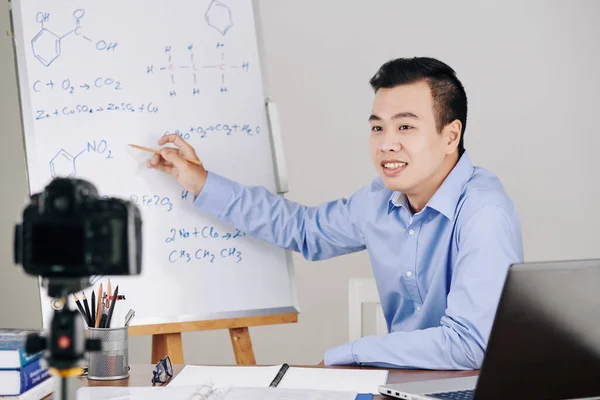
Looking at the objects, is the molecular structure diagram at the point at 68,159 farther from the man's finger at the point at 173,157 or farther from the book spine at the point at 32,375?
the book spine at the point at 32,375

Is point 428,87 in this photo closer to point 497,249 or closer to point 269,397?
point 497,249

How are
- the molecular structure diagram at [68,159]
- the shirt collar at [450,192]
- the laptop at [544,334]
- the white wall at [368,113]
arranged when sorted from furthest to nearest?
the white wall at [368,113] < the molecular structure diagram at [68,159] < the shirt collar at [450,192] < the laptop at [544,334]

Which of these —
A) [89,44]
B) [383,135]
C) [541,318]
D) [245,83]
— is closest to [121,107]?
[89,44]

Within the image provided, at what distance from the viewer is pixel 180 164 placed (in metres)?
2.01

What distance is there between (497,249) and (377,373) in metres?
0.41

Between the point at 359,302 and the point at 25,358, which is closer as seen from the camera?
the point at 25,358

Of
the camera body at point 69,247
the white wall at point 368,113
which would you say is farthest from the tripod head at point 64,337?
the white wall at point 368,113

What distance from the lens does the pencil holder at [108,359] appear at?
144cm

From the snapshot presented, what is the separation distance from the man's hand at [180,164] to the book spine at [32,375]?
0.79m

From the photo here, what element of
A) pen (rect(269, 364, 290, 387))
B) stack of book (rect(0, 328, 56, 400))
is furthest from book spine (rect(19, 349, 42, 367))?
pen (rect(269, 364, 290, 387))

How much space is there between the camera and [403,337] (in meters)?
1.56

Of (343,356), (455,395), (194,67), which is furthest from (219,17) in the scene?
(455,395)

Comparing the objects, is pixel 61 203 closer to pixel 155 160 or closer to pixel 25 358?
pixel 25 358

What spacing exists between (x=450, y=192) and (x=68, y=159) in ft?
3.14
